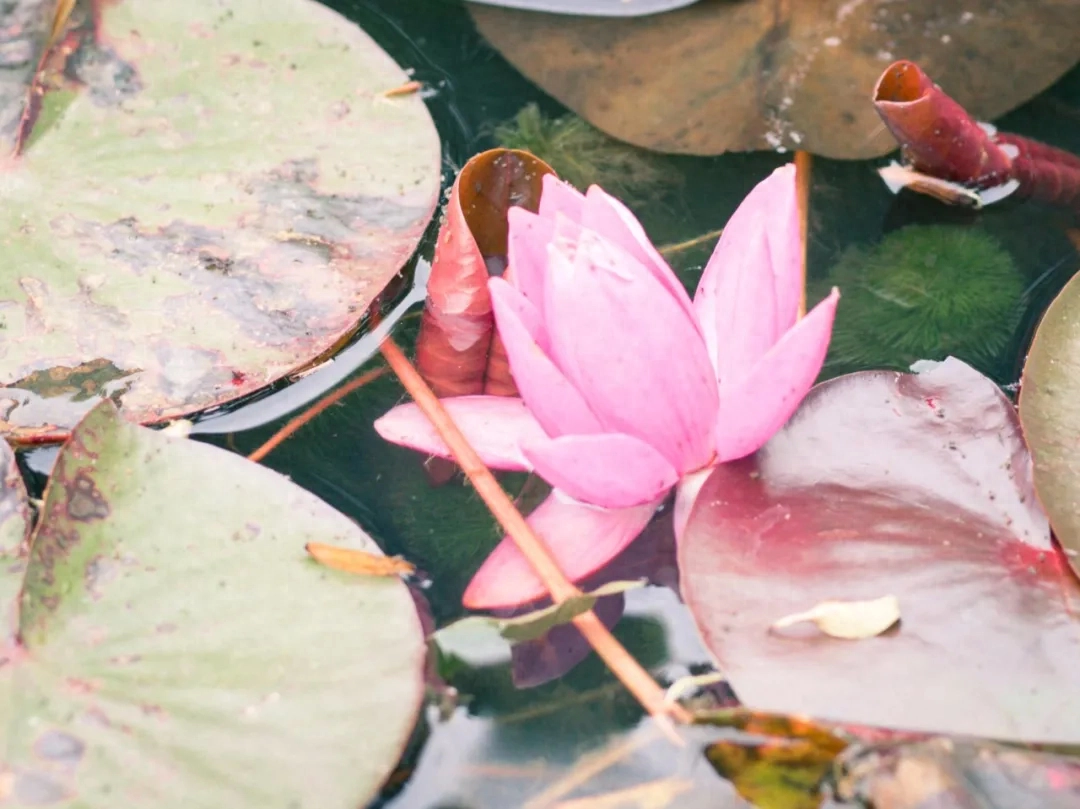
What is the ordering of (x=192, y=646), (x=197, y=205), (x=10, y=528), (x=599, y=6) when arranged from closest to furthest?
(x=192, y=646)
(x=10, y=528)
(x=197, y=205)
(x=599, y=6)

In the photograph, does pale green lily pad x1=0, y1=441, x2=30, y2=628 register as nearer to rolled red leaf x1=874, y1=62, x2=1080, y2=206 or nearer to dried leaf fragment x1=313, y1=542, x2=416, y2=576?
dried leaf fragment x1=313, y1=542, x2=416, y2=576

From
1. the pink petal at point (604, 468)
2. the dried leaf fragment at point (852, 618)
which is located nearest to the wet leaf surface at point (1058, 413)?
the dried leaf fragment at point (852, 618)

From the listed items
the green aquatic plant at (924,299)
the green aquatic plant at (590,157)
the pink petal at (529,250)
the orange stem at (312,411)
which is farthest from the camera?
the green aquatic plant at (590,157)

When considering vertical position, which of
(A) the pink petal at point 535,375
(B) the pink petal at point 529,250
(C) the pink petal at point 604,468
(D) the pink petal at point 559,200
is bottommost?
(C) the pink petal at point 604,468

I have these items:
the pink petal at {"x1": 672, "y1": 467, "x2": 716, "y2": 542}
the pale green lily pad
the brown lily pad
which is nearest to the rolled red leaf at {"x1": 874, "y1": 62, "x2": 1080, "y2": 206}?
the brown lily pad

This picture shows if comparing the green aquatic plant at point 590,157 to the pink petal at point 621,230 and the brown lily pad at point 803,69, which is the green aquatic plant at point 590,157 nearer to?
the brown lily pad at point 803,69

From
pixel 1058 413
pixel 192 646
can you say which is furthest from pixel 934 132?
pixel 192 646

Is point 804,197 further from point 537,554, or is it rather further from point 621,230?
point 537,554
